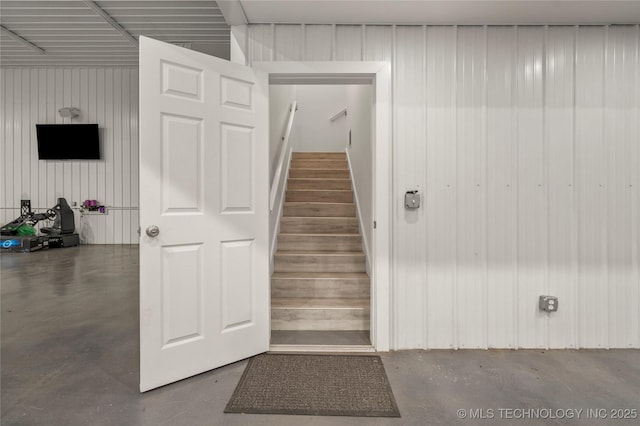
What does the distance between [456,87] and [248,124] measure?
1675 millimetres

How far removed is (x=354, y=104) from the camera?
4727 millimetres

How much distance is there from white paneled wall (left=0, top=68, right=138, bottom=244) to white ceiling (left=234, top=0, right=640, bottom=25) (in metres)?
5.84

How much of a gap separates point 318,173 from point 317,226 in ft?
4.51

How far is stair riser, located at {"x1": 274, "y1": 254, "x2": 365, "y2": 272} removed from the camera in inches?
133

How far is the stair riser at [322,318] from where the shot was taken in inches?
111

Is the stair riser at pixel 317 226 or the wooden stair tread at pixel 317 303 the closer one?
the wooden stair tread at pixel 317 303

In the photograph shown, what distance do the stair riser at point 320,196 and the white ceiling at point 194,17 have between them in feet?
7.35

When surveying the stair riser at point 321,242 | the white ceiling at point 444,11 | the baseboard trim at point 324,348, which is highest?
the white ceiling at point 444,11

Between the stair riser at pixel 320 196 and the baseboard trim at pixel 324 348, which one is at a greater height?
the stair riser at pixel 320 196

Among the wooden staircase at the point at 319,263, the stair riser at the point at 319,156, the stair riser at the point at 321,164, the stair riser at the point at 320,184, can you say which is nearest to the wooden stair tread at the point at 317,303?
the wooden staircase at the point at 319,263

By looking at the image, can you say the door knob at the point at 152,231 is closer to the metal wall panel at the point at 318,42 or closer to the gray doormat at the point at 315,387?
the gray doormat at the point at 315,387

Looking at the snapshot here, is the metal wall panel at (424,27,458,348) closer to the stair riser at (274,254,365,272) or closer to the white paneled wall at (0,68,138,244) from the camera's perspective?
the stair riser at (274,254,365,272)

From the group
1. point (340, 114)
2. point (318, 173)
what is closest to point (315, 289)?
point (318, 173)

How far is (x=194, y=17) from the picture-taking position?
4.47 meters
